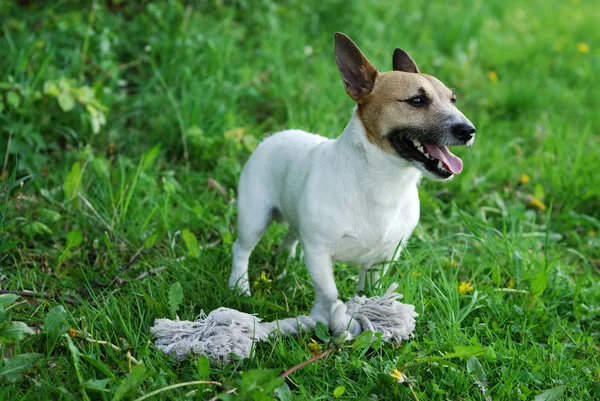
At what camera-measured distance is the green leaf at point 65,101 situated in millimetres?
4059

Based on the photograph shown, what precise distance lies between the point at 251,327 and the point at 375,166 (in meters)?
0.83

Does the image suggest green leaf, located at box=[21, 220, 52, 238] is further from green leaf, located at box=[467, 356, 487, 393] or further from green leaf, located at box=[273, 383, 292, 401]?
green leaf, located at box=[467, 356, 487, 393]

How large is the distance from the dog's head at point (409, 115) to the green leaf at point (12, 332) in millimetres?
1554

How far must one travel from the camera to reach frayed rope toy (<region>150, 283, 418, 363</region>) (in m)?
2.76

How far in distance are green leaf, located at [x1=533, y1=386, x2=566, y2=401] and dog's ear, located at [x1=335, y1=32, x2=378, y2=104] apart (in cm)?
138

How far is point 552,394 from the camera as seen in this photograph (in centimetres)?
267

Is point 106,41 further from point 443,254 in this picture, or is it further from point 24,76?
point 443,254

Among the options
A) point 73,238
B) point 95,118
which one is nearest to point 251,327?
point 73,238

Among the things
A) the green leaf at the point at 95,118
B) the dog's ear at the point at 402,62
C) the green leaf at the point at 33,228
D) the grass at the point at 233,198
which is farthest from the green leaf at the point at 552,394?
the green leaf at the point at 95,118

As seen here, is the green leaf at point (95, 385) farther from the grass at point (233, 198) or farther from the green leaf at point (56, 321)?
the green leaf at point (56, 321)

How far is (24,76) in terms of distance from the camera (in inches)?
176

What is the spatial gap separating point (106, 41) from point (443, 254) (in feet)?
8.86

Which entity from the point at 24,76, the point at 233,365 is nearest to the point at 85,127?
the point at 24,76

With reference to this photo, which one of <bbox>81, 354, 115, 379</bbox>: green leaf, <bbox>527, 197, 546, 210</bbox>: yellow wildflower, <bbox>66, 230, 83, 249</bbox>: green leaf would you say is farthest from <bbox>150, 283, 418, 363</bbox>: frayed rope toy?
<bbox>527, 197, 546, 210</bbox>: yellow wildflower
